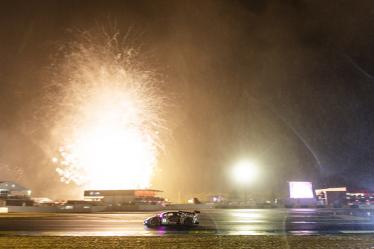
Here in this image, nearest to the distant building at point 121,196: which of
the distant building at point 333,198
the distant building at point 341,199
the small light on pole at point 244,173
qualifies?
the small light on pole at point 244,173

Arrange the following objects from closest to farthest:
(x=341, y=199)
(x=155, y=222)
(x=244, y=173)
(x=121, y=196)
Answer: (x=155, y=222) → (x=121, y=196) → (x=341, y=199) → (x=244, y=173)

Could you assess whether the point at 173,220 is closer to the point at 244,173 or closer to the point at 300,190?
the point at 300,190

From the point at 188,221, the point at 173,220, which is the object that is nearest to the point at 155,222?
the point at 173,220

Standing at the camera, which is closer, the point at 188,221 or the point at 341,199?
the point at 188,221

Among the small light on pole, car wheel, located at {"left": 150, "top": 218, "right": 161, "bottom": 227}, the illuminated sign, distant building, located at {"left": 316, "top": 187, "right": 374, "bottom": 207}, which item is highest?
the small light on pole

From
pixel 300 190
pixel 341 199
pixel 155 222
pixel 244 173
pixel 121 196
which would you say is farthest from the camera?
pixel 244 173

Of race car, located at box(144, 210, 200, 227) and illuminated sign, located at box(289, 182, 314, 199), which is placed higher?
illuminated sign, located at box(289, 182, 314, 199)

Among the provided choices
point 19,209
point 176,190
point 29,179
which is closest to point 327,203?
point 176,190

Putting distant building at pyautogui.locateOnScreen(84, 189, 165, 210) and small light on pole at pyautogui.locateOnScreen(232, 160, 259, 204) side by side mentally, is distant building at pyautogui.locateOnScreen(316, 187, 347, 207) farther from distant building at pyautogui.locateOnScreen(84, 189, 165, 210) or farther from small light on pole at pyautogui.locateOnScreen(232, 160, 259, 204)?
distant building at pyautogui.locateOnScreen(84, 189, 165, 210)

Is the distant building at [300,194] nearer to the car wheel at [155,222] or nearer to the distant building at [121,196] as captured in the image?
the distant building at [121,196]

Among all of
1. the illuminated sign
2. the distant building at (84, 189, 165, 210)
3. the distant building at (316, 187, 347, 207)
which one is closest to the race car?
the distant building at (84, 189, 165, 210)

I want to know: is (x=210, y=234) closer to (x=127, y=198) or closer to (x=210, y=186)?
(x=127, y=198)

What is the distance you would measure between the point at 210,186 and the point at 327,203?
113ft

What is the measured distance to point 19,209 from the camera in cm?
5984
